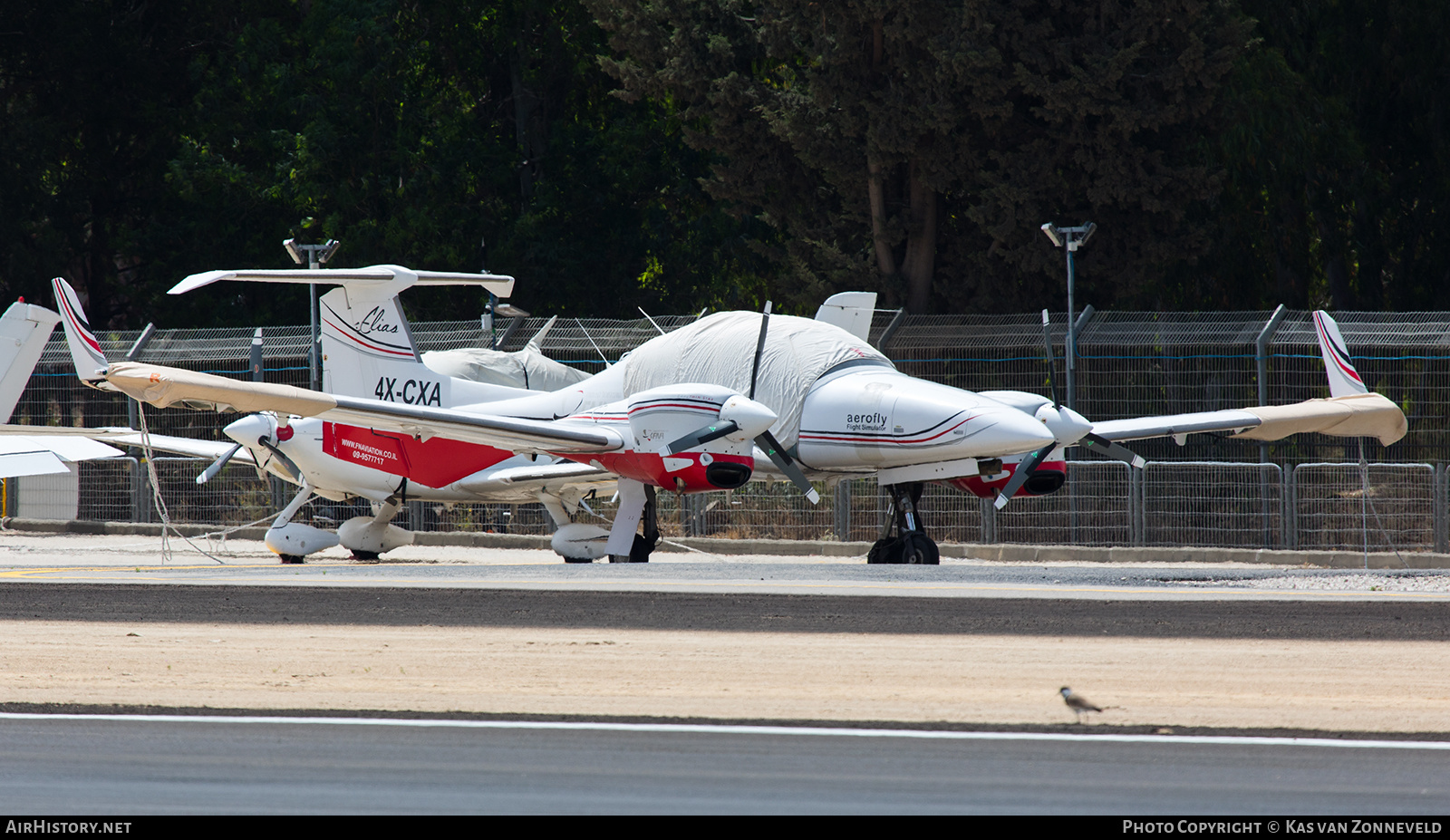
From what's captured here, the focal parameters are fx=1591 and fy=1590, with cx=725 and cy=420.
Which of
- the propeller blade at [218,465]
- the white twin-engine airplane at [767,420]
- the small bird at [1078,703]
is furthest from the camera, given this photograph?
the propeller blade at [218,465]

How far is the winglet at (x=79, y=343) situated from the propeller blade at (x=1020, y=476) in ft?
32.5

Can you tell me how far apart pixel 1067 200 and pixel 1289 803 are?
2431 centimetres

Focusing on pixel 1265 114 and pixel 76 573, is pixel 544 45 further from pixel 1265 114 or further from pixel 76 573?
pixel 76 573

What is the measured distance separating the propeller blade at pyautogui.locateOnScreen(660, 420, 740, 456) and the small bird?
26.5ft

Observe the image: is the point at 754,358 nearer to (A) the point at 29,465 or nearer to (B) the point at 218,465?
(B) the point at 218,465

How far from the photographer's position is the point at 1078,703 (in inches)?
369

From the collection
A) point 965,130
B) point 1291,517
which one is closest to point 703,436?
point 1291,517

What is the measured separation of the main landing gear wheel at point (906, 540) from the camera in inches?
701

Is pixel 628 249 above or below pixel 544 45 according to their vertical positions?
below

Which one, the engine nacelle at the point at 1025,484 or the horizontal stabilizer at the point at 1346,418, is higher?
the horizontal stabilizer at the point at 1346,418

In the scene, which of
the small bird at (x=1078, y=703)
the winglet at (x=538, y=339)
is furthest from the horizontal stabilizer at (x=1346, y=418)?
the winglet at (x=538, y=339)

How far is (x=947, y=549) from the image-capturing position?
2256 cm

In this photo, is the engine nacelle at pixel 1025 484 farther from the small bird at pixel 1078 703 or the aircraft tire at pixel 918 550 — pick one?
the small bird at pixel 1078 703

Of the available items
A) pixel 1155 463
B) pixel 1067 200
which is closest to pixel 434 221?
pixel 1067 200
